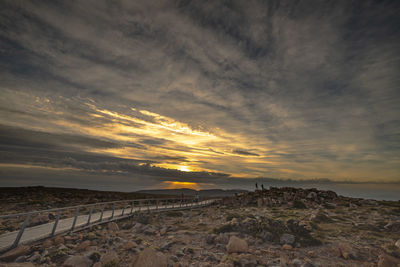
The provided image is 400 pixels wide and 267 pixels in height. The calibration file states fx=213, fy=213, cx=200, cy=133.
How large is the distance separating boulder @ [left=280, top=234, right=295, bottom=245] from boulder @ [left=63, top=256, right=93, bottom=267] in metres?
11.8

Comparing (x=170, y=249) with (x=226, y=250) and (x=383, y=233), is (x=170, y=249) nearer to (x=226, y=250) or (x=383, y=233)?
(x=226, y=250)

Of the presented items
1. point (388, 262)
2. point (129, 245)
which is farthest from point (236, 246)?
point (388, 262)

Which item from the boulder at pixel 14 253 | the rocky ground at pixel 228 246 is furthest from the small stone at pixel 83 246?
the boulder at pixel 14 253

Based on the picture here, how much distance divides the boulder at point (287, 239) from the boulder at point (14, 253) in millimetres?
14681

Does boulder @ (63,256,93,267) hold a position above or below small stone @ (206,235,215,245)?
below

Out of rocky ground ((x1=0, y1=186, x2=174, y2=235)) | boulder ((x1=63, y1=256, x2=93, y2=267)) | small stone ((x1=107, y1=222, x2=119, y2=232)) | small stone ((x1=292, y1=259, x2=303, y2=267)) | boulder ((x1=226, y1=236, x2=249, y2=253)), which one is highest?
boulder ((x1=226, y1=236, x2=249, y2=253))

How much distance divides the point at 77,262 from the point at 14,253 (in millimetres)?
2739

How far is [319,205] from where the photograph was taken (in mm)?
30359

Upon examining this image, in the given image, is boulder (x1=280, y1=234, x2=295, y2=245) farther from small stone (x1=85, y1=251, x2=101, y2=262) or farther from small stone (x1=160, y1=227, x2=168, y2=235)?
small stone (x1=85, y1=251, x2=101, y2=262)

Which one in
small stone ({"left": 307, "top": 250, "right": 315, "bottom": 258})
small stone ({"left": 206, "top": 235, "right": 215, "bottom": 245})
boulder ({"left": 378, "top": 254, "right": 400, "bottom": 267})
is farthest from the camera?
small stone ({"left": 206, "top": 235, "right": 215, "bottom": 245})

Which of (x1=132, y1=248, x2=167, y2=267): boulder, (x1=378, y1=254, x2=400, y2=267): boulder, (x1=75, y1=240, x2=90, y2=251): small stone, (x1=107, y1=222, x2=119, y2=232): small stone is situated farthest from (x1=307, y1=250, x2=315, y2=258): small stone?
(x1=107, y1=222, x2=119, y2=232): small stone

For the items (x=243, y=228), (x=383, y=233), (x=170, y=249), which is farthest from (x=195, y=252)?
(x=383, y=233)

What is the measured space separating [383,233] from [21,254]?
23.3 meters

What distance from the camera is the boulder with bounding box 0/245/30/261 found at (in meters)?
9.58
